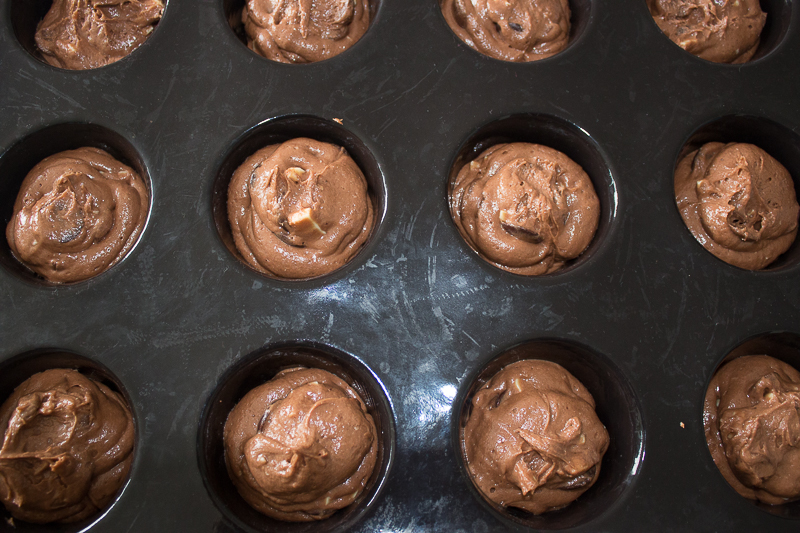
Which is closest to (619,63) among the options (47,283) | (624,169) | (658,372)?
(624,169)

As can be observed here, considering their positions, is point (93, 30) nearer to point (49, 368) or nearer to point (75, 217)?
point (75, 217)

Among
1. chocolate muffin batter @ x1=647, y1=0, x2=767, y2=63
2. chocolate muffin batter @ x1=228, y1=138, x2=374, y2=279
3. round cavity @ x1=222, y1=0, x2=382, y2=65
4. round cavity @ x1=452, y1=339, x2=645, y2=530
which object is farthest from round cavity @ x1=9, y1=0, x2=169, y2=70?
chocolate muffin batter @ x1=647, y1=0, x2=767, y2=63

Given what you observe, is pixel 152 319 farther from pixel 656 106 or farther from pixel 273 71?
pixel 656 106

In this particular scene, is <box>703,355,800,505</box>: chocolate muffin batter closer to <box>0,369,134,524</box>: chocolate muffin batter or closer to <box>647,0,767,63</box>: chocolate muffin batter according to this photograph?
<box>647,0,767,63</box>: chocolate muffin batter

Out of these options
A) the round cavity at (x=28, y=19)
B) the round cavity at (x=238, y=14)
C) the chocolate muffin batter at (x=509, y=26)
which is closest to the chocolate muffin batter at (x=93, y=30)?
the round cavity at (x=28, y=19)

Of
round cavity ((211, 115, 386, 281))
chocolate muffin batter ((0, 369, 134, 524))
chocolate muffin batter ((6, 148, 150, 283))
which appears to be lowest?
chocolate muffin batter ((0, 369, 134, 524))

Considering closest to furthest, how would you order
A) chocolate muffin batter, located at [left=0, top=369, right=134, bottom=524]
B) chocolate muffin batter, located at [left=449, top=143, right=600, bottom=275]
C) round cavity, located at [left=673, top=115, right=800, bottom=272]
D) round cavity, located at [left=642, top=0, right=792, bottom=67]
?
chocolate muffin batter, located at [left=0, top=369, right=134, bottom=524], chocolate muffin batter, located at [left=449, top=143, right=600, bottom=275], round cavity, located at [left=673, top=115, right=800, bottom=272], round cavity, located at [left=642, top=0, right=792, bottom=67]

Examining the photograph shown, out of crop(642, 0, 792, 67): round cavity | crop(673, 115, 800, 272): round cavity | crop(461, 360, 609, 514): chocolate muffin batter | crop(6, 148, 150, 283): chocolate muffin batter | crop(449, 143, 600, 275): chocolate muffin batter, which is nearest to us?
crop(461, 360, 609, 514): chocolate muffin batter
